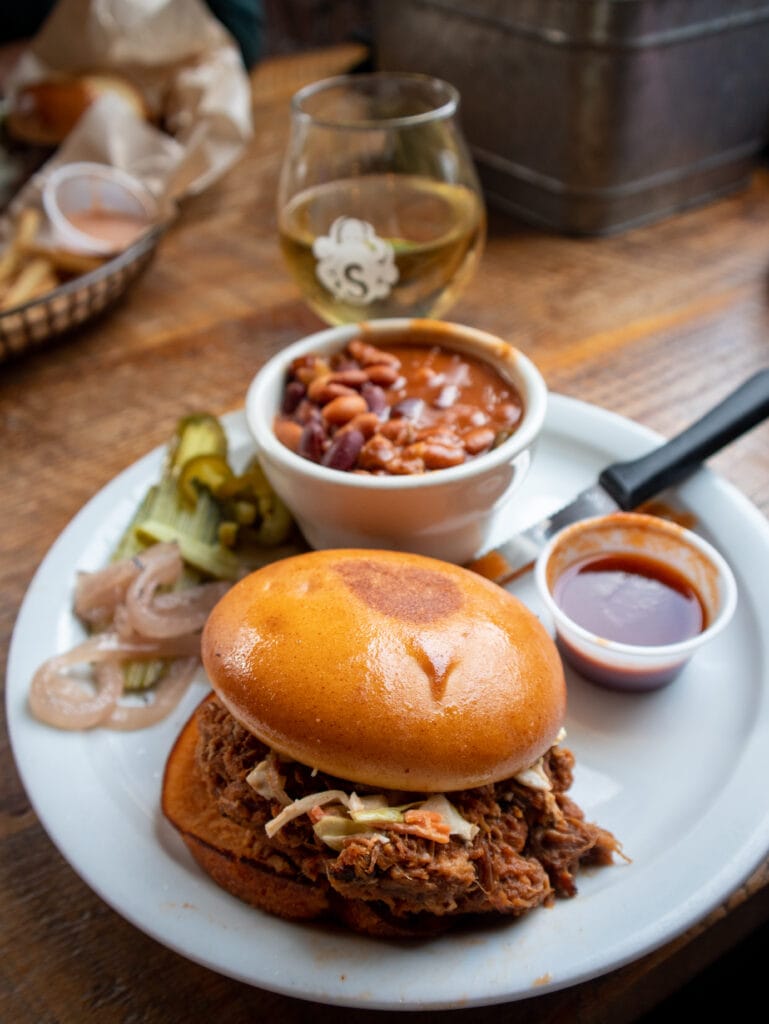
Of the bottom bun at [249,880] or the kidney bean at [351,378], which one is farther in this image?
the kidney bean at [351,378]

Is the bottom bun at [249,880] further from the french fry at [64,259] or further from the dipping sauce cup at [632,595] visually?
the french fry at [64,259]

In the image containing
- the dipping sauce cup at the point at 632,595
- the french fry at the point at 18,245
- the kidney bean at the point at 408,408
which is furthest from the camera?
the french fry at the point at 18,245

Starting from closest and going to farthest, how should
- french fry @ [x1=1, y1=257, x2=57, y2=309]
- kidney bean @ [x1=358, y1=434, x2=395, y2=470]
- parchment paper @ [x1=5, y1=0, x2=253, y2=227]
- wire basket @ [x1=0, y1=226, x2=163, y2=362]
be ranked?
1. kidney bean @ [x1=358, y1=434, x2=395, y2=470]
2. wire basket @ [x1=0, y1=226, x2=163, y2=362]
3. french fry @ [x1=1, y1=257, x2=57, y2=309]
4. parchment paper @ [x1=5, y1=0, x2=253, y2=227]

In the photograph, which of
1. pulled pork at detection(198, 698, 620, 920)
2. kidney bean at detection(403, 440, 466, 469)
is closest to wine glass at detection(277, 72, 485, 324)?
kidney bean at detection(403, 440, 466, 469)

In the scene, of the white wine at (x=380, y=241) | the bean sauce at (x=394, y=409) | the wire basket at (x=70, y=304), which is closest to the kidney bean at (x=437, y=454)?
the bean sauce at (x=394, y=409)

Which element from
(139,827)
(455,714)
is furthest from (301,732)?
(139,827)

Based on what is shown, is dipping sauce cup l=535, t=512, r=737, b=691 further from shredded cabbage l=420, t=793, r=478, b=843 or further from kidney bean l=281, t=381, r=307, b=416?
kidney bean l=281, t=381, r=307, b=416

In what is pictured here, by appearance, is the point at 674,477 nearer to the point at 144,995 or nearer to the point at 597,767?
the point at 597,767

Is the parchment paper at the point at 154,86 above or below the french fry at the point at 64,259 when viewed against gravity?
above
